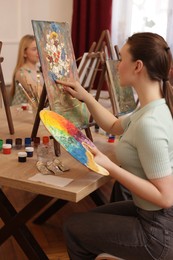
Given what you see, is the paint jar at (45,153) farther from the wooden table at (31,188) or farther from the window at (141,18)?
the window at (141,18)

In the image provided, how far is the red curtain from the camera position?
13.8 ft

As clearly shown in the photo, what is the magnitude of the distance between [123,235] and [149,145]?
316 mm

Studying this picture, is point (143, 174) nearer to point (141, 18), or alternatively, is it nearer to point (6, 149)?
point (6, 149)

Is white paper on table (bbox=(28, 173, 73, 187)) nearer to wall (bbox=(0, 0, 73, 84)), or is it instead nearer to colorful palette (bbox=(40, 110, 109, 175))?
colorful palette (bbox=(40, 110, 109, 175))

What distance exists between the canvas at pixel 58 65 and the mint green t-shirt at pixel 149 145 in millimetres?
378

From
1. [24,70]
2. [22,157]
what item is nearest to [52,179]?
[22,157]

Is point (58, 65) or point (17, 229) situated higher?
point (58, 65)

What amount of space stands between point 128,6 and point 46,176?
304 cm

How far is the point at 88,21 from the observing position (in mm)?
4344

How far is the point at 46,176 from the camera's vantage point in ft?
4.82

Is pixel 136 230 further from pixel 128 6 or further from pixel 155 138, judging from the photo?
pixel 128 6

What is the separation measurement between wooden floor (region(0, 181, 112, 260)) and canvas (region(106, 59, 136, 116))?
28.6 inches

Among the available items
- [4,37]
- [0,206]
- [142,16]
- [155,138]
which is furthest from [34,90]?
[142,16]

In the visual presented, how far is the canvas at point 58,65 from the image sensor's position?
1700 millimetres
